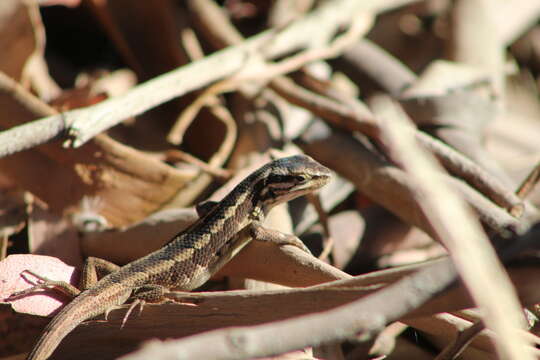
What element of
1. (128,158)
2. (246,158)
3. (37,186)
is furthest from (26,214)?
(246,158)

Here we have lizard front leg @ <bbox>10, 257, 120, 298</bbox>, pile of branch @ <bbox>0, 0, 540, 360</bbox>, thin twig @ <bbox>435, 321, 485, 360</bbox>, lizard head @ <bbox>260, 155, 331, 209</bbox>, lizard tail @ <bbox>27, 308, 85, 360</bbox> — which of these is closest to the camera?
pile of branch @ <bbox>0, 0, 540, 360</bbox>

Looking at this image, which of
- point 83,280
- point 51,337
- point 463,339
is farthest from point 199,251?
point 463,339

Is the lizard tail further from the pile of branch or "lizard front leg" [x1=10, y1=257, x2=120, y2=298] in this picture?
"lizard front leg" [x1=10, y1=257, x2=120, y2=298]

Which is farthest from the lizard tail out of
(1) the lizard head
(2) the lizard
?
(1) the lizard head

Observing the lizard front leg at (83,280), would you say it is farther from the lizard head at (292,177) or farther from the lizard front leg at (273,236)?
the lizard head at (292,177)

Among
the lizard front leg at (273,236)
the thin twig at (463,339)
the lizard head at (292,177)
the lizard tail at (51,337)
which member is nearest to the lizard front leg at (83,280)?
the lizard tail at (51,337)

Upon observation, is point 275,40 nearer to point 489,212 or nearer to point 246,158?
point 246,158

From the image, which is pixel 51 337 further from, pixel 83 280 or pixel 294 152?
pixel 294 152
